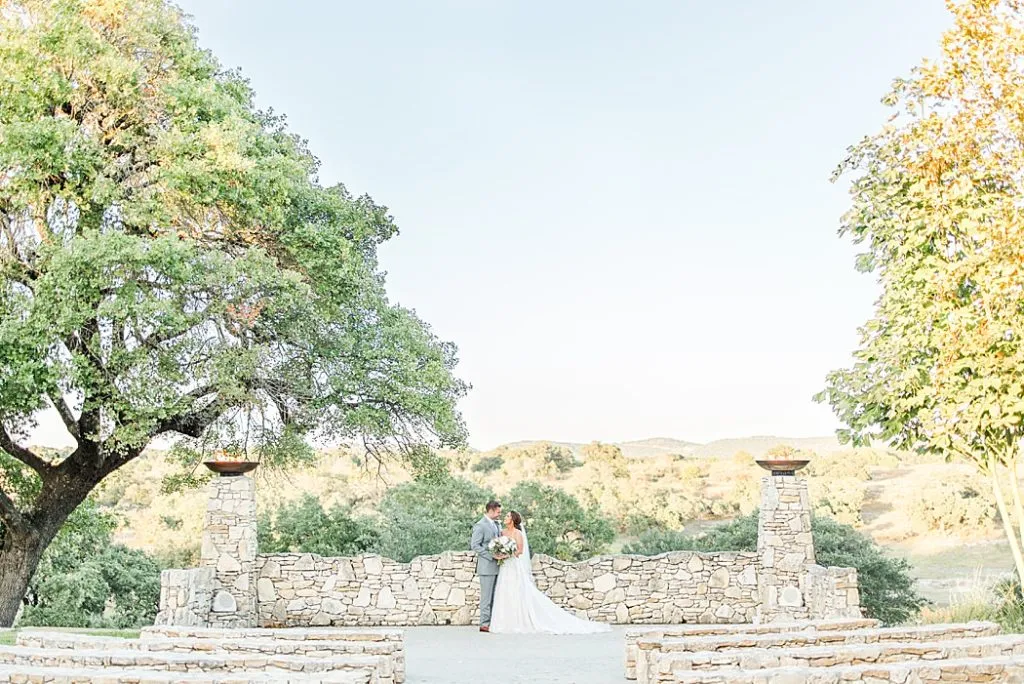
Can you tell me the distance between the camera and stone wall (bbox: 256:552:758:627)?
13367mm

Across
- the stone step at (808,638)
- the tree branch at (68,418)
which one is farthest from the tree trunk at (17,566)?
the stone step at (808,638)

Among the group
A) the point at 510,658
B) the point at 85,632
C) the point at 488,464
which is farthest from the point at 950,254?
the point at 488,464

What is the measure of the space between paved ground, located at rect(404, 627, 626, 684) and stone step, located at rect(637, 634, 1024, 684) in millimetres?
1392

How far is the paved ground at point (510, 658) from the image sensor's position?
8.48 meters

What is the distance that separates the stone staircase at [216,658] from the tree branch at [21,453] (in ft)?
21.8

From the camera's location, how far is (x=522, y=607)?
12.4 metres

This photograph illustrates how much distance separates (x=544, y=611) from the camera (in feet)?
40.9

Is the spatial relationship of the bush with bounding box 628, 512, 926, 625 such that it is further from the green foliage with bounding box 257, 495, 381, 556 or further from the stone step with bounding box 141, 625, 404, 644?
the stone step with bounding box 141, 625, 404, 644

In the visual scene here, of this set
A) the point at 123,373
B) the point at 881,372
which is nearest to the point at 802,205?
the point at 881,372

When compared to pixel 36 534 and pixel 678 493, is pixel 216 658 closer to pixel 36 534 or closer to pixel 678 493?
pixel 36 534

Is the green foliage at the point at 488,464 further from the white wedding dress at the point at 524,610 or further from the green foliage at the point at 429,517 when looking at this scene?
the white wedding dress at the point at 524,610

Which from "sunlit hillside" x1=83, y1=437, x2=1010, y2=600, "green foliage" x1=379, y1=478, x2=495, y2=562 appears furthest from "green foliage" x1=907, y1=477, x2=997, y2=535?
"green foliage" x1=379, y1=478, x2=495, y2=562

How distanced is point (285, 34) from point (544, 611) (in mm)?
15043

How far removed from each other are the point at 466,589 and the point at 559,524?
7.77 metres
